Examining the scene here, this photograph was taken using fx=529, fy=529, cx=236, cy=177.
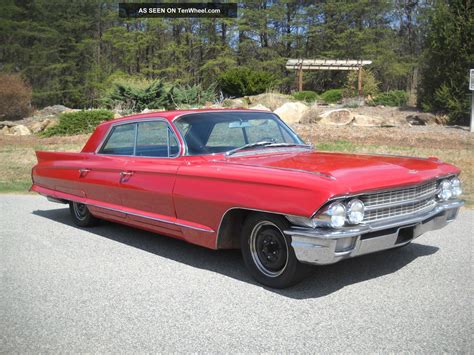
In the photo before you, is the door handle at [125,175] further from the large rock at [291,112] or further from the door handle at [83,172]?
the large rock at [291,112]

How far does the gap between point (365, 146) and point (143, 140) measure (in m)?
7.89

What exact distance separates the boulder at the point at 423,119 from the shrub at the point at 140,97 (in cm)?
900

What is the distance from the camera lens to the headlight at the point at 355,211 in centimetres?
382

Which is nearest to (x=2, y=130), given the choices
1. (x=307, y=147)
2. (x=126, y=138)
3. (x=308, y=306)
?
(x=126, y=138)

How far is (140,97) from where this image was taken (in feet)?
66.1

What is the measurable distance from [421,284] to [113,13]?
148 feet

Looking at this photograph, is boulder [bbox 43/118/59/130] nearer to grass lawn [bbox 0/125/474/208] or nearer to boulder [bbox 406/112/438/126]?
grass lawn [bbox 0/125/474/208]

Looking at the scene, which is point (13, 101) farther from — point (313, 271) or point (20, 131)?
point (313, 271)

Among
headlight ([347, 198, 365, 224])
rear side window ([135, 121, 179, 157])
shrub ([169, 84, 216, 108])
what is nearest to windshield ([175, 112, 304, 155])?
rear side window ([135, 121, 179, 157])

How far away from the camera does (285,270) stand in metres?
4.10

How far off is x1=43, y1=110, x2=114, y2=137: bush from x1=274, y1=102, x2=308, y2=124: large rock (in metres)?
5.98

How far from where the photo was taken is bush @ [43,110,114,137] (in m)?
18.3

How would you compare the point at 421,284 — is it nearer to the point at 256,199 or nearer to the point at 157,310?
the point at 256,199

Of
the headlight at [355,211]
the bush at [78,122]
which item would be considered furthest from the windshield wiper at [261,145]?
the bush at [78,122]
